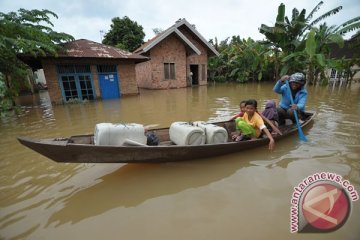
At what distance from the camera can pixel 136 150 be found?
9.20 ft

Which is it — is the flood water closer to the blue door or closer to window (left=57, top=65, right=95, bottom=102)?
window (left=57, top=65, right=95, bottom=102)

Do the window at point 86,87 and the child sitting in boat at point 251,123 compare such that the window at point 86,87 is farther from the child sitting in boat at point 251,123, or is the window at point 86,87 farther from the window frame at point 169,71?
the child sitting in boat at point 251,123

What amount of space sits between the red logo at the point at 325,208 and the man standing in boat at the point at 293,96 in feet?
8.67

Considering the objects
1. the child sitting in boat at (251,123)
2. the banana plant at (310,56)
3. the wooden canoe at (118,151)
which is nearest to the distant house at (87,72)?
the banana plant at (310,56)

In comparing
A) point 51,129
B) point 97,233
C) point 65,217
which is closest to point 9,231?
point 65,217

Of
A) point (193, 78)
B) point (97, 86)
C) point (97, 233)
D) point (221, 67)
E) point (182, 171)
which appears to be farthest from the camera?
point (221, 67)

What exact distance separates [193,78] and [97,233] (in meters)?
20.0

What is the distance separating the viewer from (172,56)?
16.9m

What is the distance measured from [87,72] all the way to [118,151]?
10.9m

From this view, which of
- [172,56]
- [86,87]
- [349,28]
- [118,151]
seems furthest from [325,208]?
[172,56]

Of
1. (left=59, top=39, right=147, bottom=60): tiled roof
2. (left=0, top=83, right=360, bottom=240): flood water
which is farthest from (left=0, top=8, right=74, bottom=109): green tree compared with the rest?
(left=0, top=83, right=360, bottom=240): flood water

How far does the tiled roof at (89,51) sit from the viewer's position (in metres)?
10.8

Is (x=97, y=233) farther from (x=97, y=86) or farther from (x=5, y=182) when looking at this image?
(x=97, y=86)

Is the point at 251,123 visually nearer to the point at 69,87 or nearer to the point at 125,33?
the point at 69,87
